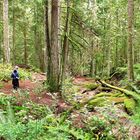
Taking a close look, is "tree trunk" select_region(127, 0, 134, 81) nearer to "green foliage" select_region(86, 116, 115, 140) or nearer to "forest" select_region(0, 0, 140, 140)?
"forest" select_region(0, 0, 140, 140)

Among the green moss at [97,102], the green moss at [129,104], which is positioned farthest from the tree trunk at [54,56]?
the green moss at [129,104]

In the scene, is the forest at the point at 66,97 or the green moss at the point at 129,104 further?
the green moss at the point at 129,104

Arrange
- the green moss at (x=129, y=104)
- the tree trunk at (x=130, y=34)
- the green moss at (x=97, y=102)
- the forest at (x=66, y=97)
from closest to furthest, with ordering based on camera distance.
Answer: the forest at (x=66, y=97) < the green moss at (x=129, y=104) < the green moss at (x=97, y=102) < the tree trunk at (x=130, y=34)

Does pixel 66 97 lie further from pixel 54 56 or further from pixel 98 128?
pixel 98 128

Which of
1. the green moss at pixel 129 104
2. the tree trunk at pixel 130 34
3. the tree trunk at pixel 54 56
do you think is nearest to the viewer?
the green moss at pixel 129 104

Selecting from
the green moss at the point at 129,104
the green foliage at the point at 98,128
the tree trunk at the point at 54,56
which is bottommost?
the green foliage at the point at 98,128

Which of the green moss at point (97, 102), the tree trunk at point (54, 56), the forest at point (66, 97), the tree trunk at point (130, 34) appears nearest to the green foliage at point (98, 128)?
the forest at point (66, 97)

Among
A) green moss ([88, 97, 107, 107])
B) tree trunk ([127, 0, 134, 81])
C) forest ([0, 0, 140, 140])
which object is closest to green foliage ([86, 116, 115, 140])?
forest ([0, 0, 140, 140])

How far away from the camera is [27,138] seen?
7043mm

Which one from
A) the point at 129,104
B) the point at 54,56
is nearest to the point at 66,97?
the point at 54,56

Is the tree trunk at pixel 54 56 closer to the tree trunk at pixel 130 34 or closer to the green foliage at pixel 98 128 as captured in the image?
the tree trunk at pixel 130 34

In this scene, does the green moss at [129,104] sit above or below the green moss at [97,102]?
above

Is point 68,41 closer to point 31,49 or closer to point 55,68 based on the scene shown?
point 55,68

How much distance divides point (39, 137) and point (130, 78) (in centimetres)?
1141
